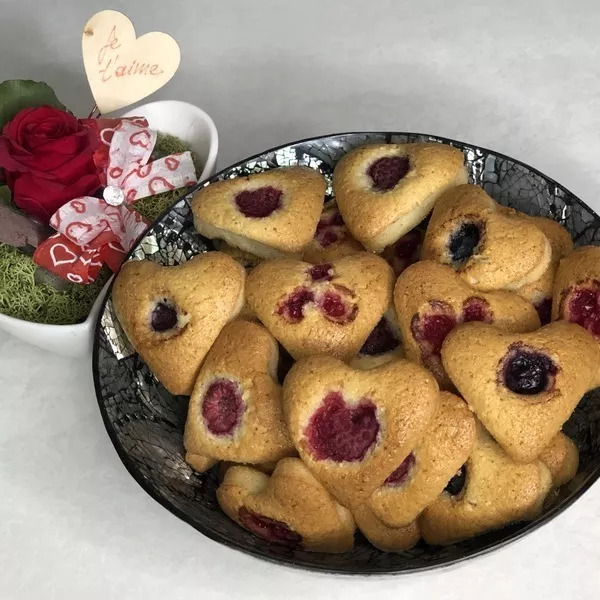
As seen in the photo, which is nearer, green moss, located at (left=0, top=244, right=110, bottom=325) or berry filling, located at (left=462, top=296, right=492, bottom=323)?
berry filling, located at (left=462, top=296, right=492, bottom=323)

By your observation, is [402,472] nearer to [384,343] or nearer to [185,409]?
[384,343]

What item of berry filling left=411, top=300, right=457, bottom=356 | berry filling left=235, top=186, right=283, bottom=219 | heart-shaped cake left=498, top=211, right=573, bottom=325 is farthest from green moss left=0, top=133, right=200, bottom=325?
heart-shaped cake left=498, top=211, right=573, bottom=325

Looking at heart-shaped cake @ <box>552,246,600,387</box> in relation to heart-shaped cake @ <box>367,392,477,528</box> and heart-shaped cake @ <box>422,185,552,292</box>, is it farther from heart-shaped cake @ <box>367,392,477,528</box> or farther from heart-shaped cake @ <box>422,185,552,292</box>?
heart-shaped cake @ <box>367,392,477,528</box>

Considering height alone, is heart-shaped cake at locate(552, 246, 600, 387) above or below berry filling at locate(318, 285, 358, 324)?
above

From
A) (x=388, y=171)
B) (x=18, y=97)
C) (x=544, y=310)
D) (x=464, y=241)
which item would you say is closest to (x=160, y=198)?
(x=18, y=97)

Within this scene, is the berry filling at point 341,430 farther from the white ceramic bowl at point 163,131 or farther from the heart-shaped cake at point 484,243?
the white ceramic bowl at point 163,131
